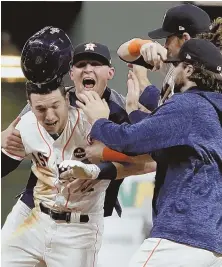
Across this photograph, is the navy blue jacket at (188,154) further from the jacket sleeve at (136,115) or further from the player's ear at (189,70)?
the jacket sleeve at (136,115)

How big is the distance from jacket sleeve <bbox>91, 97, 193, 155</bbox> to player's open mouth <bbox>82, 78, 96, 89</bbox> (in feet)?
1.26

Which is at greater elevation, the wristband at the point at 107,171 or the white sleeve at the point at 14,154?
the wristband at the point at 107,171

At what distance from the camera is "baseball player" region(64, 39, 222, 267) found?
139cm

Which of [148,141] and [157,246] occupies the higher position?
[148,141]

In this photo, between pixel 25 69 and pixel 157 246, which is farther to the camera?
pixel 25 69

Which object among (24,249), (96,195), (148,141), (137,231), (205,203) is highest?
(148,141)

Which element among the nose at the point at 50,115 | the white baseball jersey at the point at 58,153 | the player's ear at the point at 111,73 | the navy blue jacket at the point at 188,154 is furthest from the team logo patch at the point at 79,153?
the navy blue jacket at the point at 188,154

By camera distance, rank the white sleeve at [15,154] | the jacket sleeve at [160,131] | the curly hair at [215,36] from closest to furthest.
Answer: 1. the jacket sleeve at [160,131]
2. the curly hair at [215,36]
3. the white sleeve at [15,154]

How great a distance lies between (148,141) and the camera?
4.58ft

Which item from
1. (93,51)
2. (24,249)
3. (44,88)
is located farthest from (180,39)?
(24,249)

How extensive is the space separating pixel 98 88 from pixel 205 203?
502 millimetres

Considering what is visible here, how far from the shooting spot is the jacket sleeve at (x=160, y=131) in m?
1.38

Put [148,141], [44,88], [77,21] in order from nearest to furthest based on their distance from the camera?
[148,141]
[44,88]
[77,21]

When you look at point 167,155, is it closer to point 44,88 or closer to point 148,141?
point 148,141
